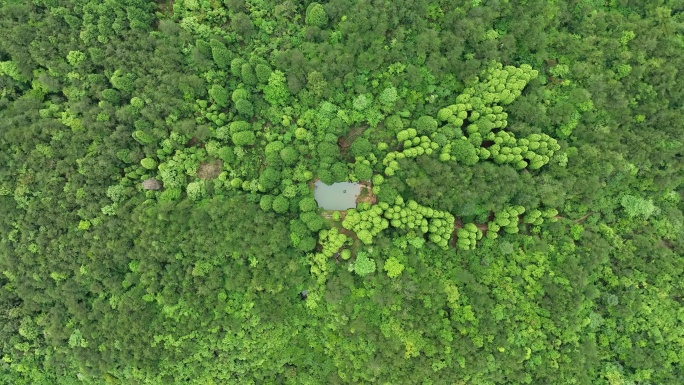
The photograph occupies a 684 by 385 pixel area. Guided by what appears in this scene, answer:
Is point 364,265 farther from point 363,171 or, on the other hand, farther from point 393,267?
point 363,171

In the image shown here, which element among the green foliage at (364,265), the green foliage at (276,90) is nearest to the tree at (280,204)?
the green foliage at (364,265)

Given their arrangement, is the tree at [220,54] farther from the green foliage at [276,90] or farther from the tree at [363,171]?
the tree at [363,171]

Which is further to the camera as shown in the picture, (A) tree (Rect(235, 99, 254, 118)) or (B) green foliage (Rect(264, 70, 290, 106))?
(B) green foliage (Rect(264, 70, 290, 106))

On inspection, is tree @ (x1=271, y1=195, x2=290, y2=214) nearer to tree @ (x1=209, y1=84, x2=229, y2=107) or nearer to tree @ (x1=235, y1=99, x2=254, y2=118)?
tree @ (x1=235, y1=99, x2=254, y2=118)

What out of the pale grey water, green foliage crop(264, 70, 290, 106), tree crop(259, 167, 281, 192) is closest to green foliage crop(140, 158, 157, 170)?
tree crop(259, 167, 281, 192)

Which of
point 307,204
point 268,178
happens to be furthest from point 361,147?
point 268,178
